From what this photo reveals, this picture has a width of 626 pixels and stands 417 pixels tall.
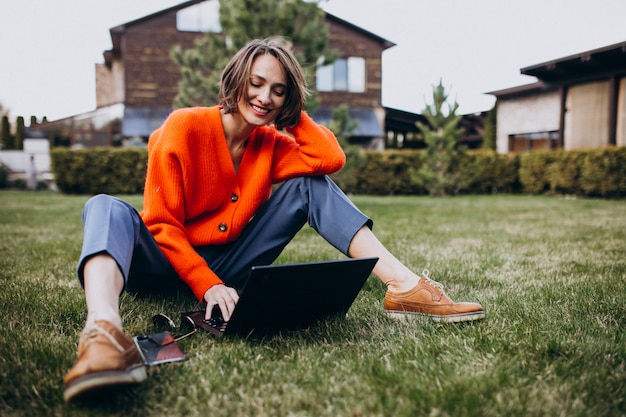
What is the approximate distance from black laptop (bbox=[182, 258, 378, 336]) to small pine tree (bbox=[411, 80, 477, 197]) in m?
11.5

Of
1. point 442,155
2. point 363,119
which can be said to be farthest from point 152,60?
point 442,155

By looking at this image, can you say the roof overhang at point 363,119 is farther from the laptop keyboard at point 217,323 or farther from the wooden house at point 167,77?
the laptop keyboard at point 217,323

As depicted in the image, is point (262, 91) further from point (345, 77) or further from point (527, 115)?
point (527, 115)

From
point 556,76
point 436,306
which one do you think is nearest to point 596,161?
point 556,76

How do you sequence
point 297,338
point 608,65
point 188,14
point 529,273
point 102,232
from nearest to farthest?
point 102,232 < point 297,338 < point 529,273 < point 608,65 < point 188,14

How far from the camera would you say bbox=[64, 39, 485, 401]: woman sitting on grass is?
1985 millimetres

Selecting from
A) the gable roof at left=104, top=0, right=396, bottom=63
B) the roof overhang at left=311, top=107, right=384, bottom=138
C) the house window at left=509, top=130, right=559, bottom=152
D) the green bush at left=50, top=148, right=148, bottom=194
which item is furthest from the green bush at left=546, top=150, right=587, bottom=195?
the green bush at left=50, top=148, right=148, bottom=194

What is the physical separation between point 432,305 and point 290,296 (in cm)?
63

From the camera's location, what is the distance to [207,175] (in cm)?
212

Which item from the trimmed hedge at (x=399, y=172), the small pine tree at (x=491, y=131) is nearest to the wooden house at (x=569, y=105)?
the small pine tree at (x=491, y=131)

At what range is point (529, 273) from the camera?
3.21m

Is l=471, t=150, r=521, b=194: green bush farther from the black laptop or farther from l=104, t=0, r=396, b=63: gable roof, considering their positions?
the black laptop

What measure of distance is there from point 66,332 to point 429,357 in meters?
1.39

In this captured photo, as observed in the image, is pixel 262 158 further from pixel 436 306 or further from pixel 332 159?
pixel 436 306
